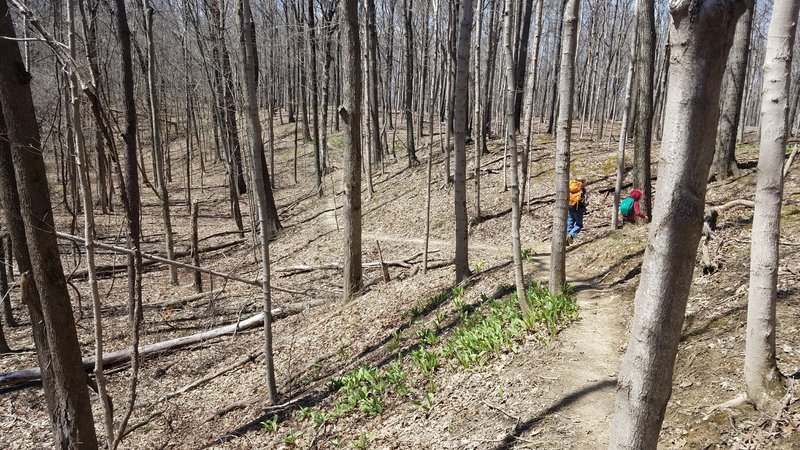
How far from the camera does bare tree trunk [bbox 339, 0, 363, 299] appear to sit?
344 inches

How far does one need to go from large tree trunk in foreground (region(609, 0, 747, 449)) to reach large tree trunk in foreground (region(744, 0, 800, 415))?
2.06m

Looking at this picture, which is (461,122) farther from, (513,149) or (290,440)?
(290,440)

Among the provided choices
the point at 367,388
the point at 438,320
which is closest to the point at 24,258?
the point at 367,388

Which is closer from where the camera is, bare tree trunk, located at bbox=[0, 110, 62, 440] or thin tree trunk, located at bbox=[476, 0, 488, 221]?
bare tree trunk, located at bbox=[0, 110, 62, 440]

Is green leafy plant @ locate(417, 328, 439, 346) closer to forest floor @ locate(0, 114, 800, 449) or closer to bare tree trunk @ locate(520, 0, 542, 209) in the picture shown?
forest floor @ locate(0, 114, 800, 449)

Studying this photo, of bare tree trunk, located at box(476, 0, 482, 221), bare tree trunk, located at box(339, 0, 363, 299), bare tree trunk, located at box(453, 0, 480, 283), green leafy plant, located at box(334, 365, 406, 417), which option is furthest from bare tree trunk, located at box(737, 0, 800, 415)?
bare tree trunk, located at box(476, 0, 482, 221)

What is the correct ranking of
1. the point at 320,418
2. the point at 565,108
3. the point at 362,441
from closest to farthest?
the point at 362,441 < the point at 565,108 < the point at 320,418

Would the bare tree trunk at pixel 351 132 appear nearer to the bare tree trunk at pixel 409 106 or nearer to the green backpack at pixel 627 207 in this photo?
the green backpack at pixel 627 207

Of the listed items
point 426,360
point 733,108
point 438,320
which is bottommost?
point 426,360

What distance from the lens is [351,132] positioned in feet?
29.9

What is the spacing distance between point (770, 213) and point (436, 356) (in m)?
4.54

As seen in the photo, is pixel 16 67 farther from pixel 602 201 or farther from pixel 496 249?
pixel 602 201

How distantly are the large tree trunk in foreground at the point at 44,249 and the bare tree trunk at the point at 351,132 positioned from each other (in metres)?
4.93

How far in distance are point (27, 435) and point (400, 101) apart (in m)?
44.1
